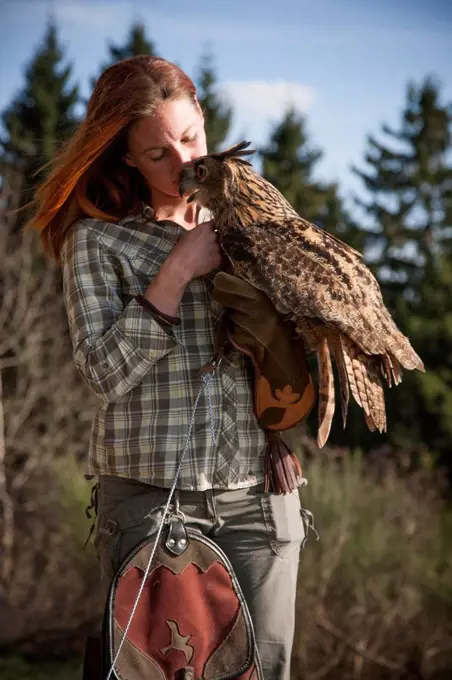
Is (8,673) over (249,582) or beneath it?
beneath

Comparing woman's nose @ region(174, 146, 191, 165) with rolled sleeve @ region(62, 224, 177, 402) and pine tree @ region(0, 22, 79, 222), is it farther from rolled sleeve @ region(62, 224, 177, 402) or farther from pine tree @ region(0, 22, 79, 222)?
pine tree @ region(0, 22, 79, 222)

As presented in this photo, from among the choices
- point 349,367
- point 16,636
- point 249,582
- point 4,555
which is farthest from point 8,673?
point 349,367

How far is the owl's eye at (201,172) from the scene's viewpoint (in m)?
1.81

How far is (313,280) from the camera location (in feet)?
5.71

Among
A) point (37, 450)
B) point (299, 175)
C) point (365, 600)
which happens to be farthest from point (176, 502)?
point (299, 175)

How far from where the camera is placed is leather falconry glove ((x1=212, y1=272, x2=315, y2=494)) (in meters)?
1.70

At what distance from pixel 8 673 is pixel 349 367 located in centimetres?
435

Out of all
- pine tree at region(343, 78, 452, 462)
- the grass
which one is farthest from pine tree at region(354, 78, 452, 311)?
the grass

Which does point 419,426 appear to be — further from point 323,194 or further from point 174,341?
point 174,341

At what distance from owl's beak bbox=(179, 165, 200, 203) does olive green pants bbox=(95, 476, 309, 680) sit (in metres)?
0.72

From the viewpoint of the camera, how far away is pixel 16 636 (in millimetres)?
5301

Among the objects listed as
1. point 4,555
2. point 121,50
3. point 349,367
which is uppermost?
point 121,50

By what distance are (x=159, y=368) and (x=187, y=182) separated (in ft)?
1.54

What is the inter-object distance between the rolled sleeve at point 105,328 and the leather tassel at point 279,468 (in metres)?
0.34
